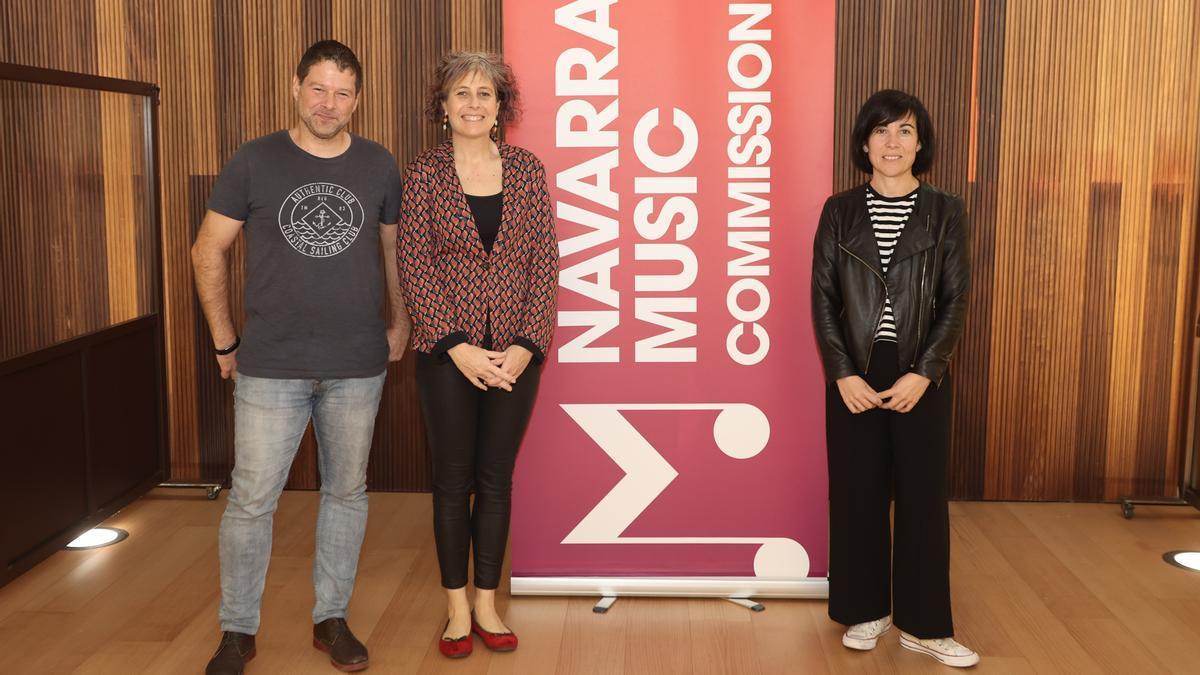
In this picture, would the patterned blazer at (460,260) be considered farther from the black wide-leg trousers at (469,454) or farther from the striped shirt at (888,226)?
the striped shirt at (888,226)

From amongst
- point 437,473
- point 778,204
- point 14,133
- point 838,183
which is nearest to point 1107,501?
point 838,183

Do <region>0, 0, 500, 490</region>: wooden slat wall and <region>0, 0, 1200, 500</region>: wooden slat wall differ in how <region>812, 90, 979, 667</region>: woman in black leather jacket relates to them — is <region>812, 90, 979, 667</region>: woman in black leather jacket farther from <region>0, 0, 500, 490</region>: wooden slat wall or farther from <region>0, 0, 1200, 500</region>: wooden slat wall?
<region>0, 0, 500, 490</region>: wooden slat wall

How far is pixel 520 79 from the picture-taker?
3266 millimetres

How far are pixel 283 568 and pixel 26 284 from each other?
50.1 inches

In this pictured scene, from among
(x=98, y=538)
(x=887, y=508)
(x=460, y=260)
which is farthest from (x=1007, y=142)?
(x=98, y=538)

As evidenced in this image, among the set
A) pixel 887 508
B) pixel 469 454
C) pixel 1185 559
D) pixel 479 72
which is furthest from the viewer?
pixel 1185 559

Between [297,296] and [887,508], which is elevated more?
[297,296]

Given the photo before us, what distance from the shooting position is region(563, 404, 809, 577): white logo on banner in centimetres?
338

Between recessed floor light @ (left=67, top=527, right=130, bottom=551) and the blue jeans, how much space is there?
1303 millimetres

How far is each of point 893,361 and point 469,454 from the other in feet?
3.79

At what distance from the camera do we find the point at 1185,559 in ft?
12.7

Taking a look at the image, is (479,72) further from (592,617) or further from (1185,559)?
(1185,559)

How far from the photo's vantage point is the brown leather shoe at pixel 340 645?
2955 millimetres

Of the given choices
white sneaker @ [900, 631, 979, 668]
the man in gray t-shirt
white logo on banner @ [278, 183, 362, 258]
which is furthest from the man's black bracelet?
white sneaker @ [900, 631, 979, 668]
